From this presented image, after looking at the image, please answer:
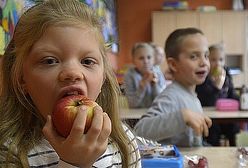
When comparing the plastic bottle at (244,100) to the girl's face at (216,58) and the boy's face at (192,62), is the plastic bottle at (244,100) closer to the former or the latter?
the girl's face at (216,58)

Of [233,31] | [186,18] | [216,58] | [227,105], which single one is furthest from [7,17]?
[233,31]

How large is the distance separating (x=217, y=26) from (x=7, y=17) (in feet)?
18.6

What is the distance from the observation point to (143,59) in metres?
3.44

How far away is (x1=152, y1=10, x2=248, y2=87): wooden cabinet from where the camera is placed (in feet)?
21.7

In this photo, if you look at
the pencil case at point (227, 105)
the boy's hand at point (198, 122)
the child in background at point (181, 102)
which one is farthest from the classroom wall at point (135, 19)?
the boy's hand at point (198, 122)

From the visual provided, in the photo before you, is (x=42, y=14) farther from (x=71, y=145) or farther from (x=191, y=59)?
(x=191, y=59)

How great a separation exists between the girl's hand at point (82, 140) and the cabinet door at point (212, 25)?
20.6 ft

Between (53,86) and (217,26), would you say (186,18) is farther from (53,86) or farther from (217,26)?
(53,86)

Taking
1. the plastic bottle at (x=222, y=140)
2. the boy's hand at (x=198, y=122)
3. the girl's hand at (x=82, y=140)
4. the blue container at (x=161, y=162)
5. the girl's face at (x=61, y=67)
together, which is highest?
the girl's face at (x=61, y=67)

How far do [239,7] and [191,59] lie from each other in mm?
5340

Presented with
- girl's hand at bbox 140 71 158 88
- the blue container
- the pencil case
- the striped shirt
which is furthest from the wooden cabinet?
the striped shirt

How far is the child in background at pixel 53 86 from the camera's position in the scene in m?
0.66

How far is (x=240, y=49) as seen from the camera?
265 inches

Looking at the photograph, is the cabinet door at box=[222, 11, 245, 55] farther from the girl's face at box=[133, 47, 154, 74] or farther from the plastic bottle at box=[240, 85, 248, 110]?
the plastic bottle at box=[240, 85, 248, 110]
